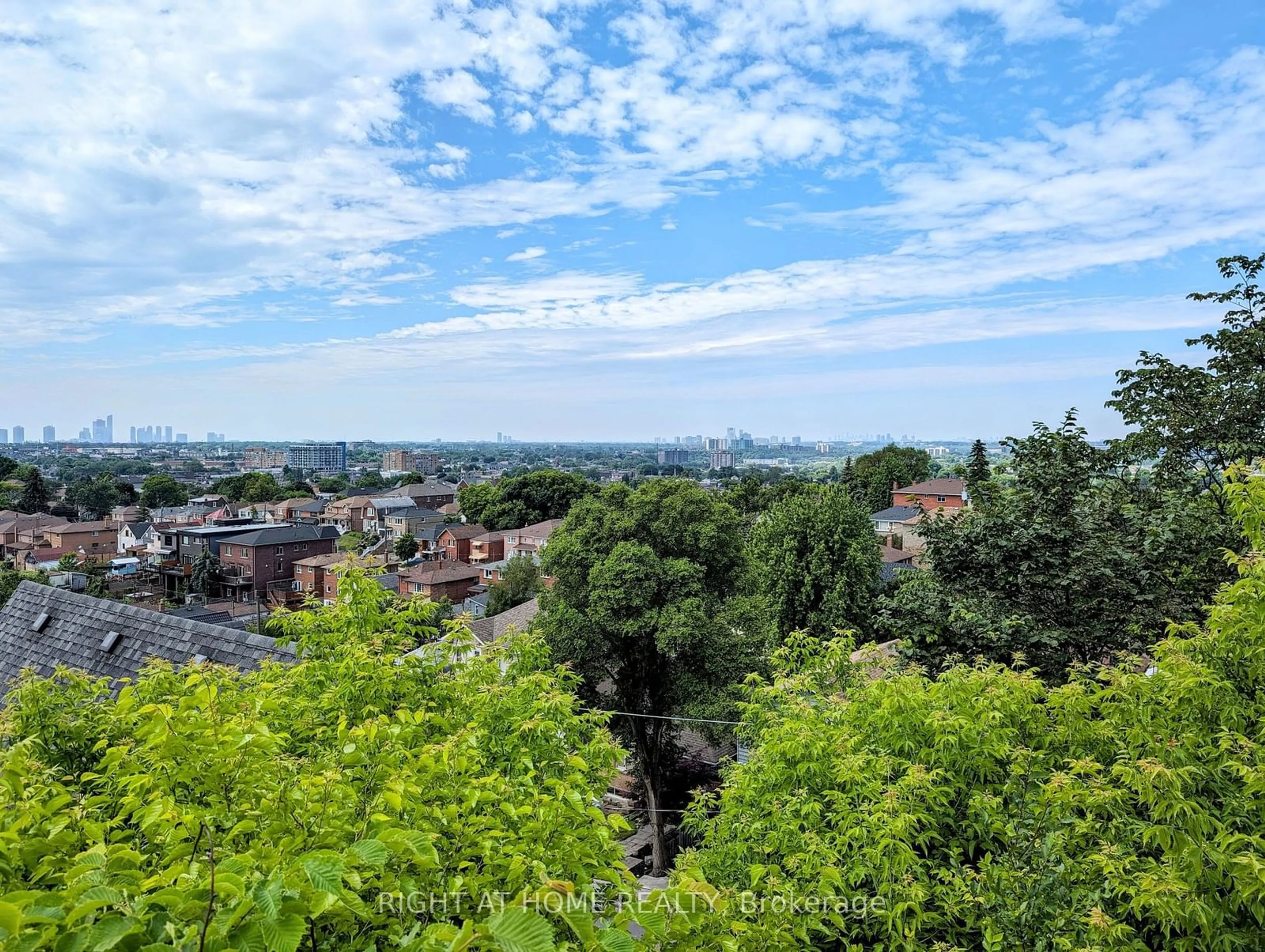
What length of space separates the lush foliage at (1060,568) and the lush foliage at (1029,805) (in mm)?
3812

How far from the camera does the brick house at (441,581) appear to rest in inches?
1571

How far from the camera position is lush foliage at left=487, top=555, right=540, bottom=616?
30.7m

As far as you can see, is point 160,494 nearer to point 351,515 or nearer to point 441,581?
point 351,515

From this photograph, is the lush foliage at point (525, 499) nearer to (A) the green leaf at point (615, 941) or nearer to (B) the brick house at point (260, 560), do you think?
(B) the brick house at point (260, 560)

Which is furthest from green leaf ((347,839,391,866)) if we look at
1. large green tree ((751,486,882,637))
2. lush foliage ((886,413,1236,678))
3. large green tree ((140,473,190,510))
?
large green tree ((140,473,190,510))

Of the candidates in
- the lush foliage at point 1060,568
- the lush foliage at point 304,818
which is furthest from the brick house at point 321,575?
the lush foliage at point 304,818

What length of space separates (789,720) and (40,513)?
276ft

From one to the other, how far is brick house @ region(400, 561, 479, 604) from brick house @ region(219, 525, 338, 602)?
33.1ft

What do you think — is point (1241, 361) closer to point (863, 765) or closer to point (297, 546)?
point (863, 765)

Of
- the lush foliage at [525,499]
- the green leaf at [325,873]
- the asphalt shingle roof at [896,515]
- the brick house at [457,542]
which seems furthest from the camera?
the lush foliage at [525,499]

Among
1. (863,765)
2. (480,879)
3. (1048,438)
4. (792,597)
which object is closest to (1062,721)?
(863,765)

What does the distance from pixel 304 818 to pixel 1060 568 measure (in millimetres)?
9910

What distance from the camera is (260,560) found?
151ft

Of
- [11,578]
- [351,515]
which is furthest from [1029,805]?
[351,515]
